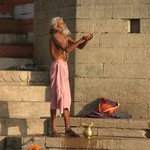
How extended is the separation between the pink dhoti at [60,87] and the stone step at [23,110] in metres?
1.14

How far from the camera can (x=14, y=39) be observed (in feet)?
47.3

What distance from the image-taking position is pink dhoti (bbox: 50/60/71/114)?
11062 mm

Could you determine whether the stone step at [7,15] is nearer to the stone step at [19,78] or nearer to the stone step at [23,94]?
the stone step at [19,78]

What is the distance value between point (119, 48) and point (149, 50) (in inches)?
19.6

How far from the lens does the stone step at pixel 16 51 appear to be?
13.9 m

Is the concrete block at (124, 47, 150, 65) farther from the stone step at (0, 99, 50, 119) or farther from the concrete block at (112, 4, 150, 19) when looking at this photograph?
the stone step at (0, 99, 50, 119)

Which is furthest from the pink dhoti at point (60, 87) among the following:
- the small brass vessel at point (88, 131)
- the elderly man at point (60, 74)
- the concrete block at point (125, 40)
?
the concrete block at point (125, 40)

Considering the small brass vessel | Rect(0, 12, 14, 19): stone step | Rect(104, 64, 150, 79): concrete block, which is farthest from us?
Rect(0, 12, 14, 19): stone step

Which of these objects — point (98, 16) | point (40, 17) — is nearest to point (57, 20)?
point (98, 16)

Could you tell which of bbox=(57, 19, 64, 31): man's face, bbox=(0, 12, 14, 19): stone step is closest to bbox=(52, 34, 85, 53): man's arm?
bbox=(57, 19, 64, 31): man's face

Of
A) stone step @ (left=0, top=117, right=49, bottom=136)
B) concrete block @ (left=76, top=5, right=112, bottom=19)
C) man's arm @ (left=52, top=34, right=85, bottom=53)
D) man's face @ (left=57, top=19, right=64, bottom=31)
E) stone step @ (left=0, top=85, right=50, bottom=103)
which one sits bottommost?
stone step @ (left=0, top=117, right=49, bottom=136)

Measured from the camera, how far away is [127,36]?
12.5 meters

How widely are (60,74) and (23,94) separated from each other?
5.28 ft

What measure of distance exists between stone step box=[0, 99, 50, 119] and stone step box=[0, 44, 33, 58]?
6.25ft
